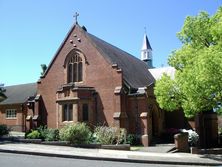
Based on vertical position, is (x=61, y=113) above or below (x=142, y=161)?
above

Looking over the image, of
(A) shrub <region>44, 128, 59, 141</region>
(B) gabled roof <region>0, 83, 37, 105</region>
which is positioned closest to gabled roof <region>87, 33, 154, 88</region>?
(A) shrub <region>44, 128, 59, 141</region>

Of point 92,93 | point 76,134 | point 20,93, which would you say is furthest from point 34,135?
point 20,93

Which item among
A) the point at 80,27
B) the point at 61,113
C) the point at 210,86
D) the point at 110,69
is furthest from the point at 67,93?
the point at 210,86

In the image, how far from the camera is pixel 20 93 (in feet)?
157

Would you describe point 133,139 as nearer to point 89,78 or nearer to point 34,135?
point 89,78

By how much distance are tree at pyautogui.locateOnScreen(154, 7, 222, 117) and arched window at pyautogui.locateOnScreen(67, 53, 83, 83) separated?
11084mm

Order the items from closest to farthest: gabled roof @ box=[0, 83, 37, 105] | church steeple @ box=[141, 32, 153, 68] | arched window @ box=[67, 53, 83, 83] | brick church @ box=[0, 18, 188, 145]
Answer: brick church @ box=[0, 18, 188, 145] → arched window @ box=[67, 53, 83, 83] → gabled roof @ box=[0, 83, 37, 105] → church steeple @ box=[141, 32, 153, 68]

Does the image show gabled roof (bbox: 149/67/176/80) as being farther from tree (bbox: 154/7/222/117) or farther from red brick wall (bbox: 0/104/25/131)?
red brick wall (bbox: 0/104/25/131)

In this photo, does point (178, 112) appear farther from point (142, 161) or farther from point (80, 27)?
point (142, 161)

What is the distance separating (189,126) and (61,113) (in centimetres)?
1395

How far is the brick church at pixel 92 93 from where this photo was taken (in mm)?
→ 28406

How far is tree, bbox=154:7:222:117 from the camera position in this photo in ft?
57.5

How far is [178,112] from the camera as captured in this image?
34.5m

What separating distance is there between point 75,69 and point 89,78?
2.28 meters
